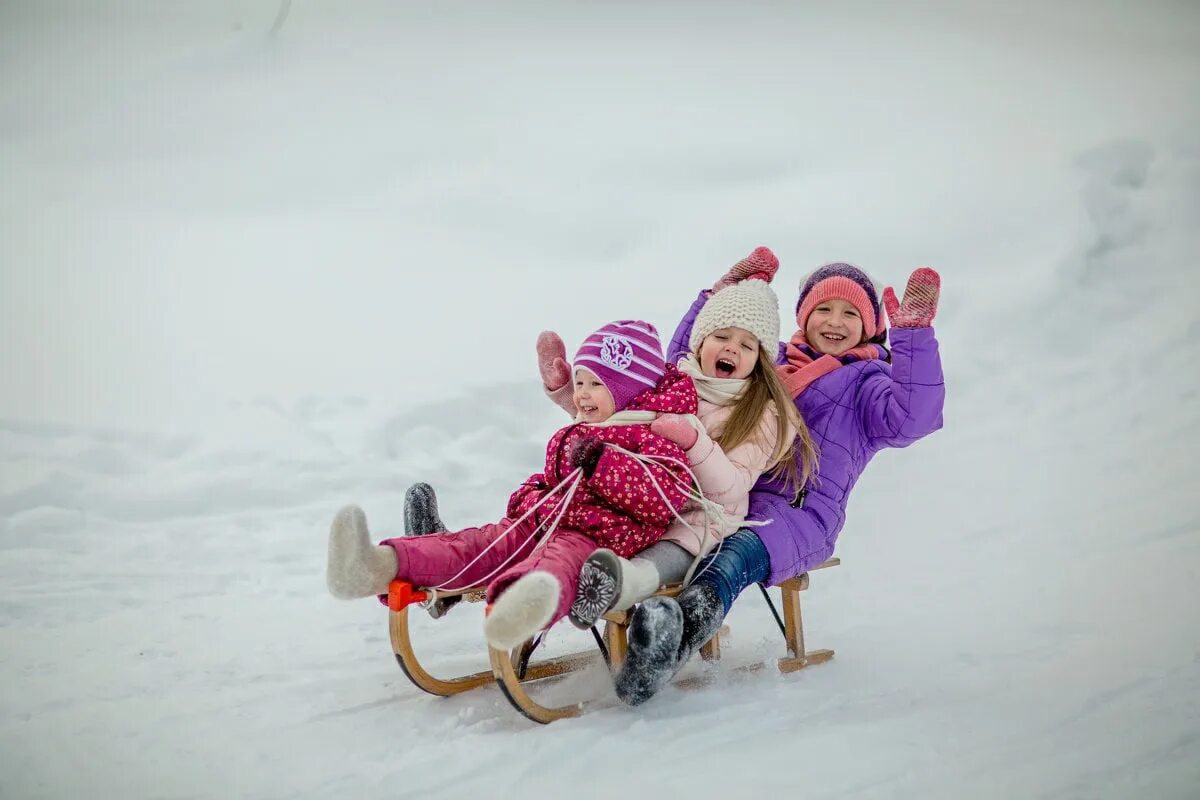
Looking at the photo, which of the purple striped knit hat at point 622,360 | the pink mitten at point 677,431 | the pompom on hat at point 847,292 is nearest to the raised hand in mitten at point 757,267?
the pompom on hat at point 847,292

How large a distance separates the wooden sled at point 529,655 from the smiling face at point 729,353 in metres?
0.53

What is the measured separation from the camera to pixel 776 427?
2.40m

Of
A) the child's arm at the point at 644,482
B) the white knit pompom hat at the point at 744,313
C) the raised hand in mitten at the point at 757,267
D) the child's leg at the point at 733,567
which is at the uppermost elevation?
the raised hand in mitten at the point at 757,267

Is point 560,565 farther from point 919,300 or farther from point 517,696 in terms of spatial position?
point 919,300

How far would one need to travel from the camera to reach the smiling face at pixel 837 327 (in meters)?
2.73

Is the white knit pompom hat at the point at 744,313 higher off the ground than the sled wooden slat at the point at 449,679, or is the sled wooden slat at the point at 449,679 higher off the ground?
the white knit pompom hat at the point at 744,313

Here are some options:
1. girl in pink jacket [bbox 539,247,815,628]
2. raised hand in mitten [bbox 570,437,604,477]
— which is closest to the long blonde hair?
girl in pink jacket [bbox 539,247,815,628]

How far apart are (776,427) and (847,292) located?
1.70ft

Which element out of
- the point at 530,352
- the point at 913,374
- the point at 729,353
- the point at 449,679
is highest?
the point at 530,352

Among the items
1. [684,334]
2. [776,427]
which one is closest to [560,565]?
[776,427]

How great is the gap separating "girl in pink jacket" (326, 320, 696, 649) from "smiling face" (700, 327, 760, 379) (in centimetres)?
12

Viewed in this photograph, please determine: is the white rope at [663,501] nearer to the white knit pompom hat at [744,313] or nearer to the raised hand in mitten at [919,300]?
the white knit pompom hat at [744,313]

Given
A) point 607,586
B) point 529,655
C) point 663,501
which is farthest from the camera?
point 529,655

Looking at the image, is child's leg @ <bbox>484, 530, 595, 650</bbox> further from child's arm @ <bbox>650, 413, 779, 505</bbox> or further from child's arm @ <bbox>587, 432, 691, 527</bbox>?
child's arm @ <bbox>650, 413, 779, 505</bbox>
